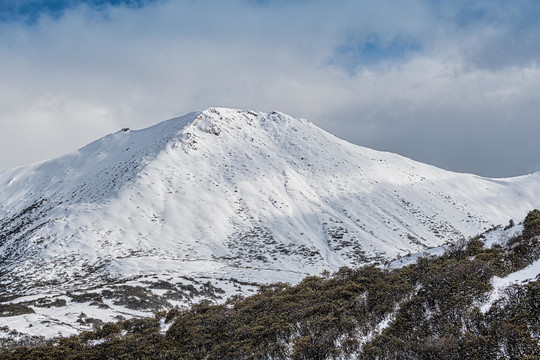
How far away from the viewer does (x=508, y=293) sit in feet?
44.0

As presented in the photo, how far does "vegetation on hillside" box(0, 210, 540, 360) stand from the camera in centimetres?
1218

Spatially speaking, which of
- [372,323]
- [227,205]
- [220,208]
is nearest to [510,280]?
[372,323]

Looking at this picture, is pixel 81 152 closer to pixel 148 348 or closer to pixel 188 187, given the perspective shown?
pixel 188 187

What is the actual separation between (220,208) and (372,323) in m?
78.7

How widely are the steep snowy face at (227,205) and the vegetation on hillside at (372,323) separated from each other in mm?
34812

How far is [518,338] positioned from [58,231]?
265 ft

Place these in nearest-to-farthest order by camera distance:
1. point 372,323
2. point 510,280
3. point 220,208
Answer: point 510,280 → point 372,323 → point 220,208

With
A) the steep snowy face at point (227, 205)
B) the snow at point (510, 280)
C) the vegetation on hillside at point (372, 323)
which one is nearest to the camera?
the vegetation on hillside at point (372, 323)

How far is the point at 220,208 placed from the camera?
92.6m

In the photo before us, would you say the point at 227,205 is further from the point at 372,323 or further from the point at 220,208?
the point at 372,323

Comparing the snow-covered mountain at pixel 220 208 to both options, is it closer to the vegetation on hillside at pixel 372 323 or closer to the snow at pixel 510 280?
the vegetation on hillside at pixel 372 323

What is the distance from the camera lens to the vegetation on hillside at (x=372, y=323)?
40.0 feet

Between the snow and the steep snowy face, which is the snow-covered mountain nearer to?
the steep snowy face

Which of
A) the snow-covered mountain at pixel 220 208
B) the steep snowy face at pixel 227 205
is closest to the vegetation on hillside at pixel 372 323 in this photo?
the snow-covered mountain at pixel 220 208
